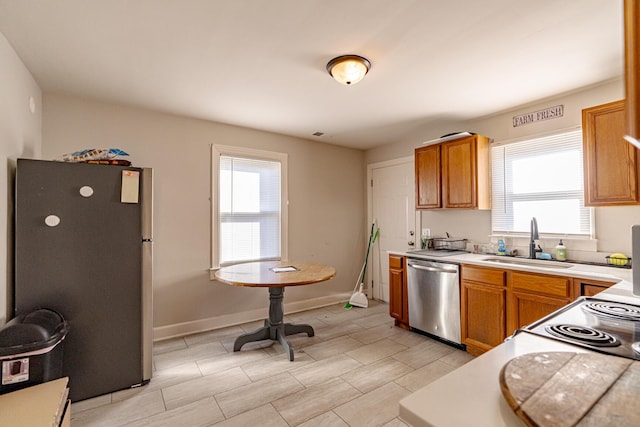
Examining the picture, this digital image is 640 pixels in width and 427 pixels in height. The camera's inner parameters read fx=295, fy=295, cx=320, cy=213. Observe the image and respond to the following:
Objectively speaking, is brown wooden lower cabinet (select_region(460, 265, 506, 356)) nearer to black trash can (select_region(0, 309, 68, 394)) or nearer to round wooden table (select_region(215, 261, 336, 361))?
round wooden table (select_region(215, 261, 336, 361))

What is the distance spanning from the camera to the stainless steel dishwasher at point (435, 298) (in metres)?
2.99

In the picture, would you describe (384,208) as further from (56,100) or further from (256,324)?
(56,100)

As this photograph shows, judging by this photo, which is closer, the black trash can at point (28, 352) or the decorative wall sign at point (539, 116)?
the black trash can at point (28, 352)

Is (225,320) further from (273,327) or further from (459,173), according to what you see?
(459,173)

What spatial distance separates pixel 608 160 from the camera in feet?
7.29

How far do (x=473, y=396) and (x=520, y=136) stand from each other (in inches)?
127

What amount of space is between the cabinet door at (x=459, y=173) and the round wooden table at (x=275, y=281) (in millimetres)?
1627

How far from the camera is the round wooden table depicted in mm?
2668

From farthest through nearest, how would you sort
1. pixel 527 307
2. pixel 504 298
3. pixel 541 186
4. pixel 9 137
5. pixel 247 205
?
pixel 247 205
pixel 541 186
pixel 504 298
pixel 527 307
pixel 9 137

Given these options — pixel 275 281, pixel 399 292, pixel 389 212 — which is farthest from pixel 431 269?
pixel 275 281

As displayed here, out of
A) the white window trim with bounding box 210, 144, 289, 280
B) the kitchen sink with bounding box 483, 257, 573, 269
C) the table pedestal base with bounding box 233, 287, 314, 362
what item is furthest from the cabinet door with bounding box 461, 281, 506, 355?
the white window trim with bounding box 210, 144, 289, 280

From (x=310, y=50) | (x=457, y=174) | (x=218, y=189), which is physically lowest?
(x=218, y=189)

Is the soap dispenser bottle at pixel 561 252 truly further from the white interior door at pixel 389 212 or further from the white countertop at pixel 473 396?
the white countertop at pixel 473 396

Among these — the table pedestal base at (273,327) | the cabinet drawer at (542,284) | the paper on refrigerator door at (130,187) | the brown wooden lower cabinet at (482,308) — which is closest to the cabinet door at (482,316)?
the brown wooden lower cabinet at (482,308)
